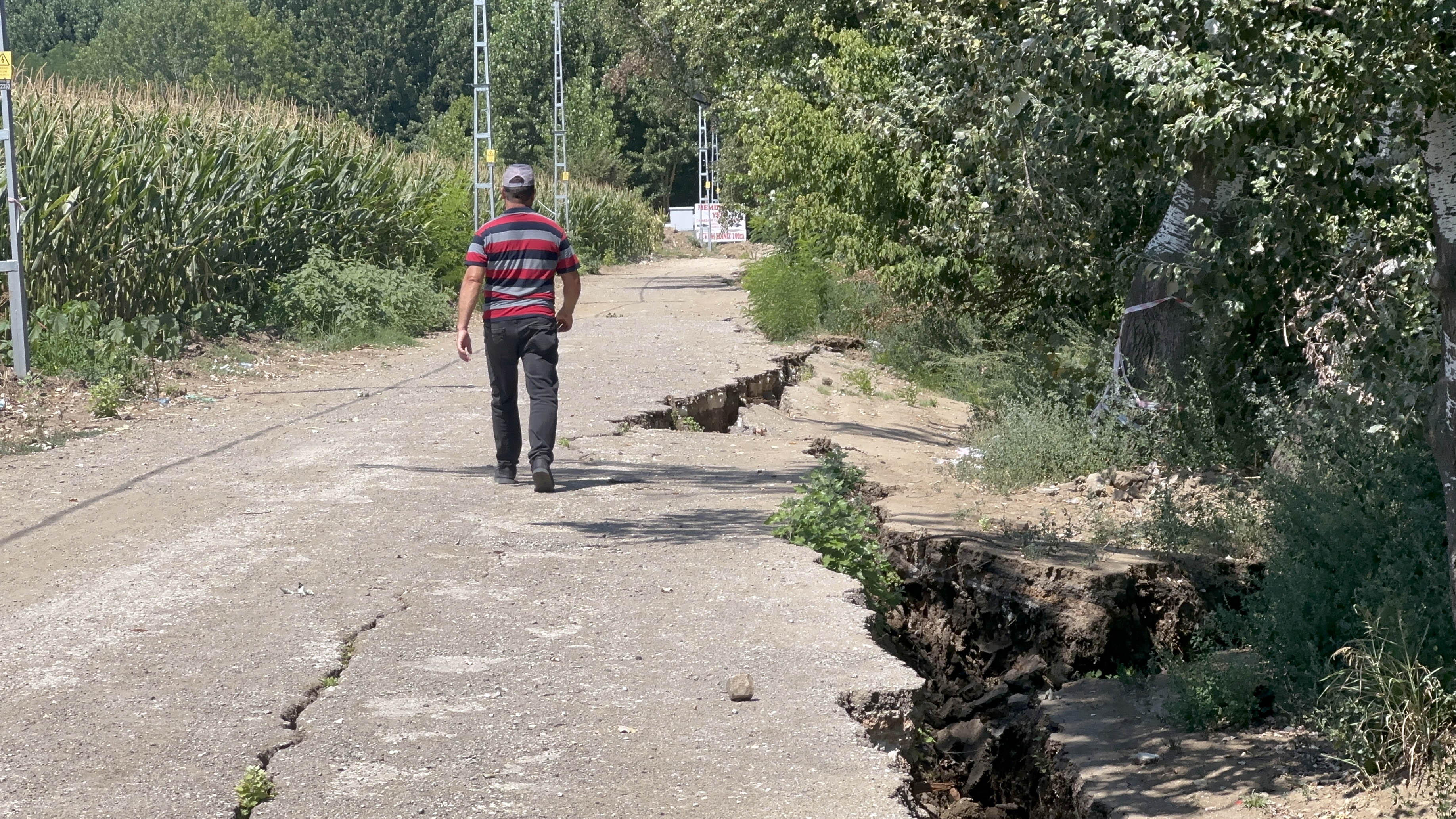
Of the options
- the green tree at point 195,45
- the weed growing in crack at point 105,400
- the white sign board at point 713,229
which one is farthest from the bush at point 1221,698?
the green tree at point 195,45

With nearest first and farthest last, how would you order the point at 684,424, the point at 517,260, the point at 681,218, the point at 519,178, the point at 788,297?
the point at 519,178, the point at 517,260, the point at 684,424, the point at 788,297, the point at 681,218

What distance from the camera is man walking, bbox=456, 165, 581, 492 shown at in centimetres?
799

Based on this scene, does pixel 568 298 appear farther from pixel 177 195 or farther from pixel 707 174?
pixel 707 174

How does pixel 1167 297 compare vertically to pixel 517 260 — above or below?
below

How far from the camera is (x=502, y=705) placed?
4.44 metres

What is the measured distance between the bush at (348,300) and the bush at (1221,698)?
1295 cm

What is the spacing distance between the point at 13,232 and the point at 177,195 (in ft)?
9.76

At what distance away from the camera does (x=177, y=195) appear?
14727 millimetres

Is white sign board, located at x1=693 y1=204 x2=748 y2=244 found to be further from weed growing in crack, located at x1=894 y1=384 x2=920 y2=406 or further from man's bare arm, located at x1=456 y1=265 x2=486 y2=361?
man's bare arm, located at x1=456 y1=265 x2=486 y2=361

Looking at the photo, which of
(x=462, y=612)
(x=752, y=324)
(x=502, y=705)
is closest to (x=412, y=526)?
(x=462, y=612)

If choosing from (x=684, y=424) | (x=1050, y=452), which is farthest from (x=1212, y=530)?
(x=684, y=424)

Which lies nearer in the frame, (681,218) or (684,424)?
(684,424)

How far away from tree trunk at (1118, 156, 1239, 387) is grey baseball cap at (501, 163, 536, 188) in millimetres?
3536

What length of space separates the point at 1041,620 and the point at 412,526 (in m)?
2.87
